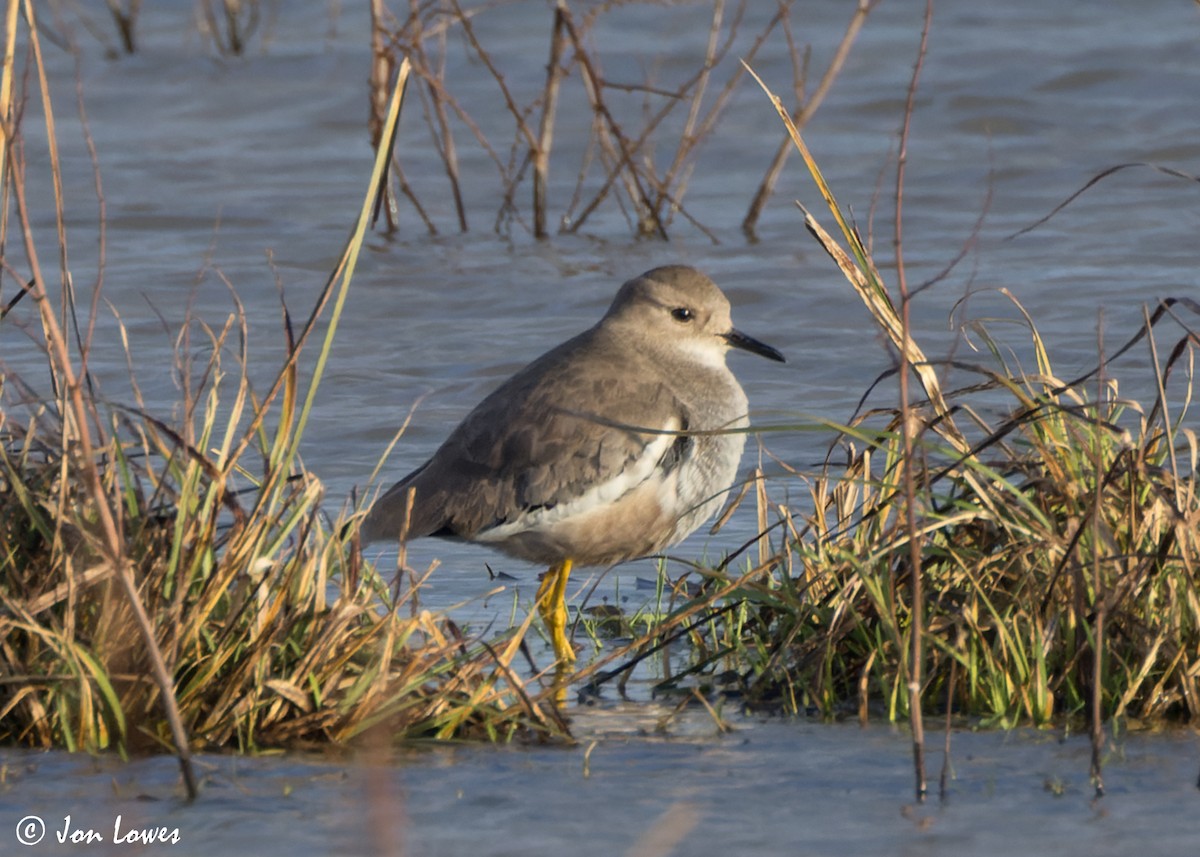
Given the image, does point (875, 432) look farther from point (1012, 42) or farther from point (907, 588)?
point (1012, 42)

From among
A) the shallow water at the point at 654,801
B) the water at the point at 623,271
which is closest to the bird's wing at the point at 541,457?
the water at the point at 623,271

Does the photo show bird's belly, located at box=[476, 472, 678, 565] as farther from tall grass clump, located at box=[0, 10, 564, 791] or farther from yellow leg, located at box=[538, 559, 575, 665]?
tall grass clump, located at box=[0, 10, 564, 791]

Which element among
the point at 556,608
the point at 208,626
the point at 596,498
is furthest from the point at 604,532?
the point at 208,626

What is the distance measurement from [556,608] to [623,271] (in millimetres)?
5408

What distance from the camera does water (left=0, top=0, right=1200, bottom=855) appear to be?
3309 mm

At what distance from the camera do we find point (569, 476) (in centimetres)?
496

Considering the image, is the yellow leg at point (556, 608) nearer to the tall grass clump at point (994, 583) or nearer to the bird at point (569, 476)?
the bird at point (569, 476)

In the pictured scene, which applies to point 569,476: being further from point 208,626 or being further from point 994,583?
point 208,626

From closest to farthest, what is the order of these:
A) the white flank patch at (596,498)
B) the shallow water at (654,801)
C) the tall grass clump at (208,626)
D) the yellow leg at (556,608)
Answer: the shallow water at (654,801), the tall grass clump at (208,626), the yellow leg at (556,608), the white flank patch at (596,498)

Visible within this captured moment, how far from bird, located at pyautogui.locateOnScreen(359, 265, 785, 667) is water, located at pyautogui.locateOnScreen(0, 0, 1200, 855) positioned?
1.04 feet

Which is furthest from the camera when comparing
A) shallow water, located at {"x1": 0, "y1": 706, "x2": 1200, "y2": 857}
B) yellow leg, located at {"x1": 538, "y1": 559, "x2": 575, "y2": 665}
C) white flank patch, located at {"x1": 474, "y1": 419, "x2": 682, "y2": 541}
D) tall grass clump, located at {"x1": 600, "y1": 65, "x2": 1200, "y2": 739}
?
white flank patch, located at {"x1": 474, "y1": 419, "x2": 682, "y2": 541}

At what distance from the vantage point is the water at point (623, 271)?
3.31 metres

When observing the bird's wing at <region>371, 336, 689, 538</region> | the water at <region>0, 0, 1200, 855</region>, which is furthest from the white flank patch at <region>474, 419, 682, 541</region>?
the water at <region>0, 0, 1200, 855</region>

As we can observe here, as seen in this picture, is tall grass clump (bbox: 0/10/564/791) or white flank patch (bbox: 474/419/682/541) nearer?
tall grass clump (bbox: 0/10/564/791)
